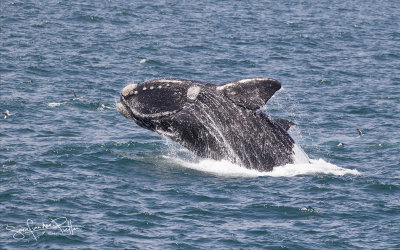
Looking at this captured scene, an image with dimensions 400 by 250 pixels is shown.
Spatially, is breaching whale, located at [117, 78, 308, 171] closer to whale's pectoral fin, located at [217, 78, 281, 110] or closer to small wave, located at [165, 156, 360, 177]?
whale's pectoral fin, located at [217, 78, 281, 110]

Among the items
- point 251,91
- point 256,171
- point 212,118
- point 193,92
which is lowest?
point 256,171

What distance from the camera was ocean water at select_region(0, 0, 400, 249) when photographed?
1126 inches

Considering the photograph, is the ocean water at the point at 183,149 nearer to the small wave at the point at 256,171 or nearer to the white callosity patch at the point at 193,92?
the small wave at the point at 256,171

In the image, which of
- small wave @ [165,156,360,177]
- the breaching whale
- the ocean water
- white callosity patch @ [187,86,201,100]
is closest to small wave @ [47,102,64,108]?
the ocean water

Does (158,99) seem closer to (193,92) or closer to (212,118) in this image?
(193,92)

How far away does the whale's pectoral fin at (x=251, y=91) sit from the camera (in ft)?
98.9

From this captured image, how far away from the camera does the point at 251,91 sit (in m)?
30.7

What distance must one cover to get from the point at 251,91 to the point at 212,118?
209cm

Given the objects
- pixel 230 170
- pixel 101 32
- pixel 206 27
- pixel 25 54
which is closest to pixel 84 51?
pixel 25 54

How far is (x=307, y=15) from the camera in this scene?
10094 cm

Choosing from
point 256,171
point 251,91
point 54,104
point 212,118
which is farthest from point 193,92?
point 54,104

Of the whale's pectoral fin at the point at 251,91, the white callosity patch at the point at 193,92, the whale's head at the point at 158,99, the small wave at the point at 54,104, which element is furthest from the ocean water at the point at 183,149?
the white callosity patch at the point at 193,92

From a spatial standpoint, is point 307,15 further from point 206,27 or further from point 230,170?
point 230,170

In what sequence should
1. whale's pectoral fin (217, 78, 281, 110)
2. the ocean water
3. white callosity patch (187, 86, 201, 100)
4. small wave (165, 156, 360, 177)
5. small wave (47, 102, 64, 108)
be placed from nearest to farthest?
the ocean water
whale's pectoral fin (217, 78, 281, 110)
white callosity patch (187, 86, 201, 100)
small wave (165, 156, 360, 177)
small wave (47, 102, 64, 108)
